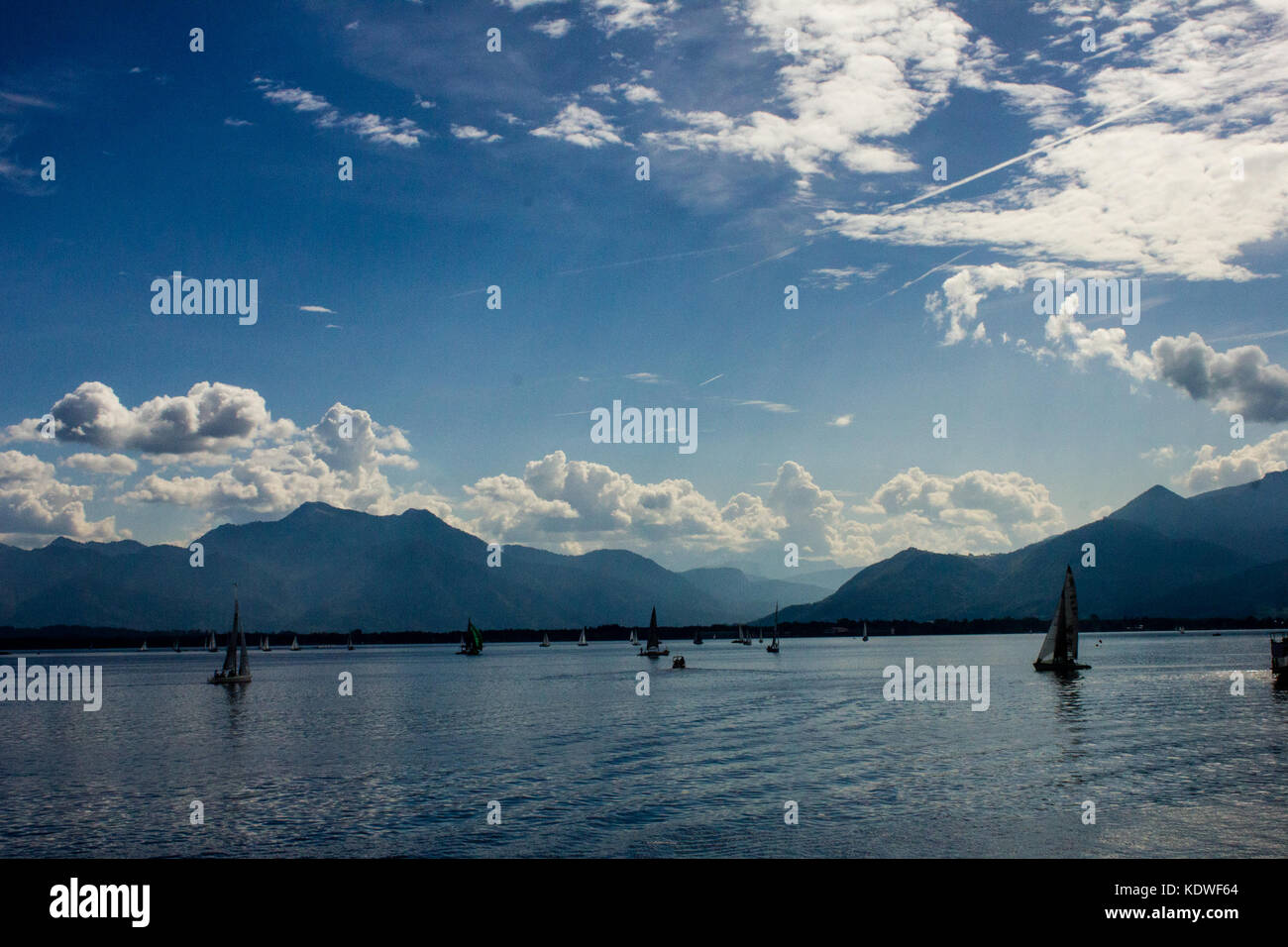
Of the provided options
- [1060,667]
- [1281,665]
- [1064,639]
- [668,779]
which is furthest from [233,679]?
[1281,665]

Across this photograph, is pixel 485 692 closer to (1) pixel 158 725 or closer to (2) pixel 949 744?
(1) pixel 158 725

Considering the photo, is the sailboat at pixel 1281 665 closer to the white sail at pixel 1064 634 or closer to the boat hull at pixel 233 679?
the white sail at pixel 1064 634

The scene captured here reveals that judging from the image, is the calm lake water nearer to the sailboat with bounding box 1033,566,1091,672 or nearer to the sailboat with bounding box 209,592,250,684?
the sailboat with bounding box 1033,566,1091,672

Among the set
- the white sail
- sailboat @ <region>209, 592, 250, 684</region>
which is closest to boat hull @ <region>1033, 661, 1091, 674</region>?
the white sail

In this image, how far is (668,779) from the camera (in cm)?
5559

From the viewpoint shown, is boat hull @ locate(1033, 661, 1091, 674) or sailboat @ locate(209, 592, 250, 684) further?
sailboat @ locate(209, 592, 250, 684)

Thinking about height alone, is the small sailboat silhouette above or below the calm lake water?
below

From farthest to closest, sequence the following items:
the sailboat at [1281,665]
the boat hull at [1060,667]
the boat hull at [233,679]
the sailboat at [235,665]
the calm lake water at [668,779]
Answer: the sailboat at [235,665]
the boat hull at [233,679]
the boat hull at [1060,667]
the sailboat at [1281,665]
the calm lake water at [668,779]

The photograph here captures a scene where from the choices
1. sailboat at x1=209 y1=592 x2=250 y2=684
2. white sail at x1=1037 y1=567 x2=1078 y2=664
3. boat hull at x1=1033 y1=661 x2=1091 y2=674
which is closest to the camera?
white sail at x1=1037 y1=567 x2=1078 y2=664

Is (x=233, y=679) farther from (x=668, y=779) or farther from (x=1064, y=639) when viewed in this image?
(x=1064, y=639)

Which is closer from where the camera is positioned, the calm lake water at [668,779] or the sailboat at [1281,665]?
the calm lake water at [668,779]

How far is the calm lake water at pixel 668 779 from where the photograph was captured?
3994 centimetres

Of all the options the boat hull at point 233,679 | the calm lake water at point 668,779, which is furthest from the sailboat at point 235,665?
the calm lake water at point 668,779

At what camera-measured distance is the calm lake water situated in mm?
39938
